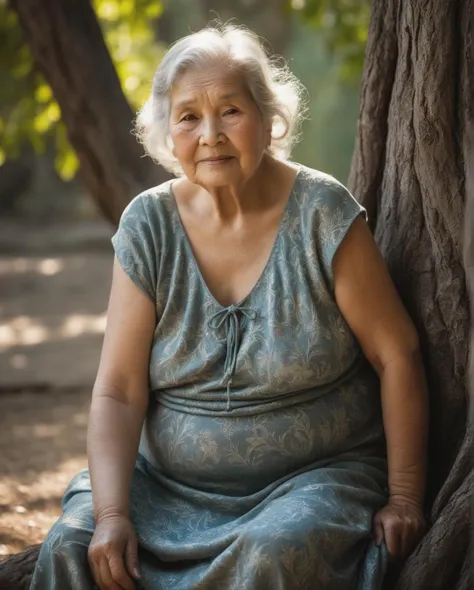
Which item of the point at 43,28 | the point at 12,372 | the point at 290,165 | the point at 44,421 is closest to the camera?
the point at 290,165

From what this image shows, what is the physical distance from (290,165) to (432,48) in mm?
522

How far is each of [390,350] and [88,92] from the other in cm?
231

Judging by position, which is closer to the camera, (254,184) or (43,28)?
(254,184)

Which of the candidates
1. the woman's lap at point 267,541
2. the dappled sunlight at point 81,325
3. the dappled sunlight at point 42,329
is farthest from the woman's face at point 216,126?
the dappled sunlight at point 81,325

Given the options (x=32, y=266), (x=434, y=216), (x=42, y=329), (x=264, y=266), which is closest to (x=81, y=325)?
(x=42, y=329)

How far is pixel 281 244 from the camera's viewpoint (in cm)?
285

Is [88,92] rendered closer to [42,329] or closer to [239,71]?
[239,71]

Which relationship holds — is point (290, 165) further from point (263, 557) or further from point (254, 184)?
point (263, 557)

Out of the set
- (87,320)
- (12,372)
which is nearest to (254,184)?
(12,372)

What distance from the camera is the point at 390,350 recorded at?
2787 millimetres

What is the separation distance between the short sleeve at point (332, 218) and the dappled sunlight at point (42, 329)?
558 centimetres

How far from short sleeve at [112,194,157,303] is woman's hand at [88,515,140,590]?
0.66 meters

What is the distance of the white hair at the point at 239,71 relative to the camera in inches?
111

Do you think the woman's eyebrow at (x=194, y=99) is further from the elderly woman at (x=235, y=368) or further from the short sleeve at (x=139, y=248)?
the short sleeve at (x=139, y=248)
